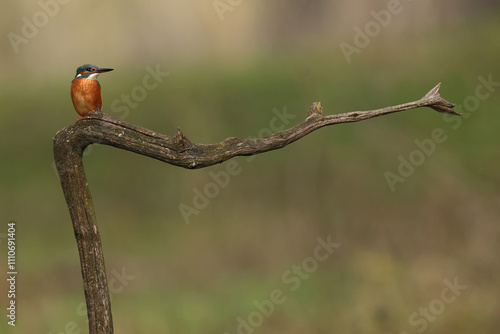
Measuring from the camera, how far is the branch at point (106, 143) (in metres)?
2.54

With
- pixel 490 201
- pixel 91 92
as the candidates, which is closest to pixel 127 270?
pixel 91 92

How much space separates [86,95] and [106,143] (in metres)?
0.26

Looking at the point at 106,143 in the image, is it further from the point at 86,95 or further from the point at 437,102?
the point at 437,102

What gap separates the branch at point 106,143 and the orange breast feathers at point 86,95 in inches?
4.0

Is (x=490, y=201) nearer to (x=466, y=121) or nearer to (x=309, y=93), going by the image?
(x=466, y=121)

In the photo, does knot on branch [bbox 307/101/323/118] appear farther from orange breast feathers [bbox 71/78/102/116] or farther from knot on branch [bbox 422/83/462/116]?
orange breast feathers [bbox 71/78/102/116]

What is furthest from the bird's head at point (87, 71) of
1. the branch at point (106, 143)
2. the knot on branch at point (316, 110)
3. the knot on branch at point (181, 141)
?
the knot on branch at point (316, 110)

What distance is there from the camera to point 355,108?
17.9 ft

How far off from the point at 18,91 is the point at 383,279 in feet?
12.2

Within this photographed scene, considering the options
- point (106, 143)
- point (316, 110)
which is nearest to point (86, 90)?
point (106, 143)

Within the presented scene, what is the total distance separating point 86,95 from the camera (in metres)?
2.69

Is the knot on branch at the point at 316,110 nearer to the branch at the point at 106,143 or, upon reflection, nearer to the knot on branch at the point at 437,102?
the branch at the point at 106,143

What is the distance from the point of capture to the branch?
254 centimetres

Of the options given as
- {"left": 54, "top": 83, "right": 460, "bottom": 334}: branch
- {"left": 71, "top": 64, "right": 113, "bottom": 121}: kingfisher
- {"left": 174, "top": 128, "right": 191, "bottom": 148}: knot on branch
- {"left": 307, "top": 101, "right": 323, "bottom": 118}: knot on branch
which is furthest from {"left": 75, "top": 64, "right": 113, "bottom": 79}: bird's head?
{"left": 307, "top": 101, "right": 323, "bottom": 118}: knot on branch
